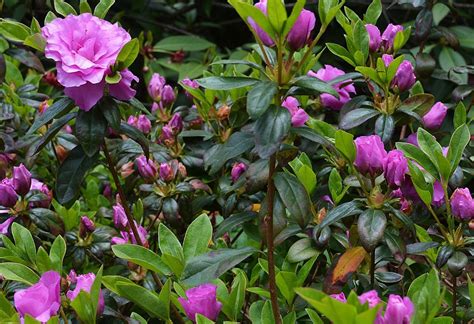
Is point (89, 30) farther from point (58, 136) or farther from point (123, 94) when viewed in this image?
point (58, 136)

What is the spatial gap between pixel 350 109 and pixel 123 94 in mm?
514

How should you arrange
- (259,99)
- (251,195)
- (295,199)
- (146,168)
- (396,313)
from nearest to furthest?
(396,313) → (259,99) → (295,199) → (251,195) → (146,168)

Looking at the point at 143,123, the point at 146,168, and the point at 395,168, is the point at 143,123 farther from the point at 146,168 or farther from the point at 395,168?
the point at 395,168

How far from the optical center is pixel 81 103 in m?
1.26

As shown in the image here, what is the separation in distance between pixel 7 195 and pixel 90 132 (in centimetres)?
30

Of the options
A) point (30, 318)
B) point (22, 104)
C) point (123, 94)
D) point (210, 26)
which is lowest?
point (210, 26)

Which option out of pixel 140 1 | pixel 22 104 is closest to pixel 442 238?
pixel 22 104

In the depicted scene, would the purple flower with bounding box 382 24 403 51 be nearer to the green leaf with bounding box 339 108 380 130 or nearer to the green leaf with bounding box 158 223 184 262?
the green leaf with bounding box 339 108 380 130

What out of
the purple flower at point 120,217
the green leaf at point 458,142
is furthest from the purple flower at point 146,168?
the green leaf at point 458,142

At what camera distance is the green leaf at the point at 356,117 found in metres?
1.51

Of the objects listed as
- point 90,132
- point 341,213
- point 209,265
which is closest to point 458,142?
point 341,213

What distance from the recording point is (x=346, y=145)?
1204 mm

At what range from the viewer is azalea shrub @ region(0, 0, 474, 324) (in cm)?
113

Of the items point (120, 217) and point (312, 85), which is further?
point (120, 217)
